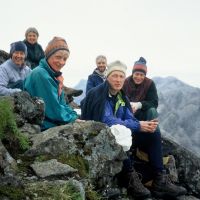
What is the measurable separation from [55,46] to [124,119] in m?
2.68

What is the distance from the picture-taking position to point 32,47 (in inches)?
698

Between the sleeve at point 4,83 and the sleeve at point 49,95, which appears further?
the sleeve at point 4,83

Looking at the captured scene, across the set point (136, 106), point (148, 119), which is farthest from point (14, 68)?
point (148, 119)

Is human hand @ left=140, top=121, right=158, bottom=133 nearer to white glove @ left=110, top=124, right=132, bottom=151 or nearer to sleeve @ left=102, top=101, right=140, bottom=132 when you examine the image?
sleeve @ left=102, top=101, right=140, bottom=132

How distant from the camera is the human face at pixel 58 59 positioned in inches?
339

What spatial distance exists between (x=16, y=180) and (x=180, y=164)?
761cm

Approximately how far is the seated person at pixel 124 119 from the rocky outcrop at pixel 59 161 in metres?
0.82

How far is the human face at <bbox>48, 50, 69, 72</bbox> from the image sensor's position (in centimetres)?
861

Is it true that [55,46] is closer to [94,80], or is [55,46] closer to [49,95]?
[49,95]

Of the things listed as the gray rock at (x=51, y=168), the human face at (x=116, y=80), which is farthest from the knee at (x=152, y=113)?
the gray rock at (x=51, y=168)

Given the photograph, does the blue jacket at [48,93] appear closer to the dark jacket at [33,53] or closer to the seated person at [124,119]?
the seated person at [124,119]

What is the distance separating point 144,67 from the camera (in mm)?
12273

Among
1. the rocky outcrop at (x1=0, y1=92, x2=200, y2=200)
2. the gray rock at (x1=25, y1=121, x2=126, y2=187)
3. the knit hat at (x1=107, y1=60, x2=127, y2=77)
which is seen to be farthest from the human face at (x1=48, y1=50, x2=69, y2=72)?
the gray rock at (x1=25, y1=121, x2=126, y2=187)

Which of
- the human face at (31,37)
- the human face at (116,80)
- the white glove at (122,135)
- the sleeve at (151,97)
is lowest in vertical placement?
the white glove at (122,135)
